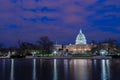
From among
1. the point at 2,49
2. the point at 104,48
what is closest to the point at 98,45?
the point at 104,48

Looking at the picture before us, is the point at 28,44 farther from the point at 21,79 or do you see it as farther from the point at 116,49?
the point at 21,79

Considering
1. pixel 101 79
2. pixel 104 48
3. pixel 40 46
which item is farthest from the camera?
pixel 40 46

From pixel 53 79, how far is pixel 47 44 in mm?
133982

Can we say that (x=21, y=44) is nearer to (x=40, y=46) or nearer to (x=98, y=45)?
(x=40, y=46)

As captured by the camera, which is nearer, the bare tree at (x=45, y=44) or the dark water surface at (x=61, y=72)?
the dark water surface at (x=61, y=72)

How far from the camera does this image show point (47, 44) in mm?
155875

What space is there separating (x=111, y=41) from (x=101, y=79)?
130270 mm

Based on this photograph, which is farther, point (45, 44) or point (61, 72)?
point (45, 44)

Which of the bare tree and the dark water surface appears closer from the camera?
A: the dark water surface

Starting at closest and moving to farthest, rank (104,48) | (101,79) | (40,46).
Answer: (101,79) < (104,48) < (40,46)

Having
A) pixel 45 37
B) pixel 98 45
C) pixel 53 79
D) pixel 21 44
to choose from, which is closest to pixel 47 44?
pixel 45 37

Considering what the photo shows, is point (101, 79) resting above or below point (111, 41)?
below

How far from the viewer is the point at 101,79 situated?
70.7 ft

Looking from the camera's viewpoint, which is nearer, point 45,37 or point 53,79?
point 53,79
